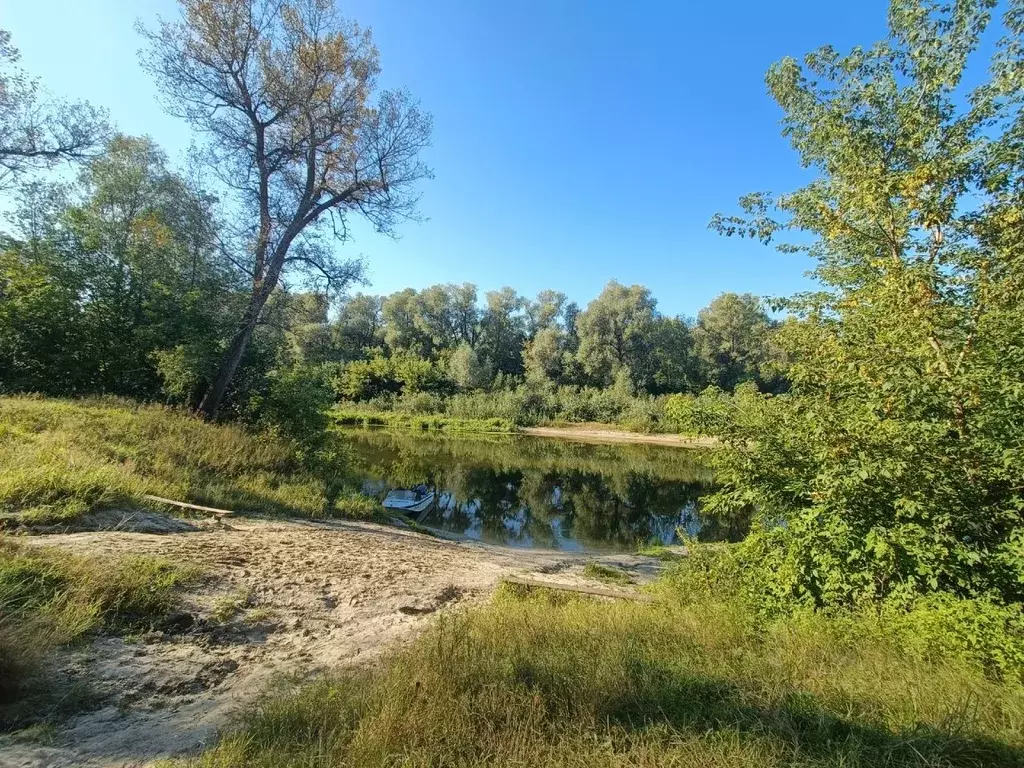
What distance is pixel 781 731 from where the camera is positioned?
2.64 m

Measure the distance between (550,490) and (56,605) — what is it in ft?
64.4

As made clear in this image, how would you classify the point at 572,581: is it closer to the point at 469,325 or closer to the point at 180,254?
the point at 180,254

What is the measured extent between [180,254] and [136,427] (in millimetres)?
9437

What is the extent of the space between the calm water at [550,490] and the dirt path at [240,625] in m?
4.25

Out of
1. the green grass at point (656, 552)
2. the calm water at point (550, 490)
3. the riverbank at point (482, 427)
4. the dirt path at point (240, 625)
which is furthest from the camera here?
the riverbank at point (482, 427)

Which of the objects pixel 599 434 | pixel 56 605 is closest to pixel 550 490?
pixel 56 605

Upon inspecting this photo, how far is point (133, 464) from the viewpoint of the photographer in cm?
863

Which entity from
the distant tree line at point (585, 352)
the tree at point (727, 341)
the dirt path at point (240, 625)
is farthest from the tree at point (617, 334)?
the dirt path at point (240, 625)

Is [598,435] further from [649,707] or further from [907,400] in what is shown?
[649,707]

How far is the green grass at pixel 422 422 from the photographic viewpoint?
46.4 meters

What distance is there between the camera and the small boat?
1495 cm

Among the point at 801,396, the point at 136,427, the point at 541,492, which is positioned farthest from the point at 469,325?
the point at 801,396

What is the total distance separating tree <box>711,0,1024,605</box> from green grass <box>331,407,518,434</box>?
41.8m

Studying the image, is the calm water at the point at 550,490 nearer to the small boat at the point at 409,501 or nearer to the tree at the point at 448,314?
the small boat at the point at 409,501
